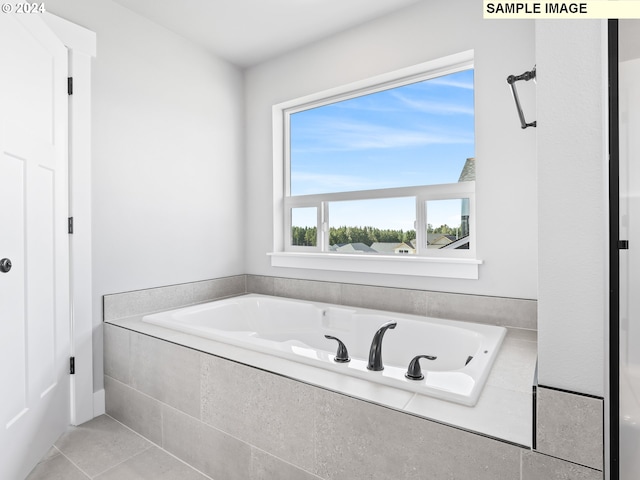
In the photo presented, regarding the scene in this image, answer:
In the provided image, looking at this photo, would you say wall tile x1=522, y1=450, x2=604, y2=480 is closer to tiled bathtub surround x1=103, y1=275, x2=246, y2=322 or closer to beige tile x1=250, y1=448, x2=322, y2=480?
beige tile x1=250, y1=448, x2=322, y2=480

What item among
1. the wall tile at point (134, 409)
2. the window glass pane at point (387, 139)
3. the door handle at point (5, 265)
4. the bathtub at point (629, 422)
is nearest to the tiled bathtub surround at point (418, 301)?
the window glass pane at point (387, 139)

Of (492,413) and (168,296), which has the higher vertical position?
(168,296)

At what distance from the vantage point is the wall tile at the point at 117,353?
6.60 ft

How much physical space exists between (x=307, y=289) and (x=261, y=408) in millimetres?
1375

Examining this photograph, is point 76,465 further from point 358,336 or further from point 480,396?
point 480,396

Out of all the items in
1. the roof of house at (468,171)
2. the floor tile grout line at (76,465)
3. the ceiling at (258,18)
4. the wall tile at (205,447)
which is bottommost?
the floor tile grout line at (76,465)

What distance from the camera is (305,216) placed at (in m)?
2.98

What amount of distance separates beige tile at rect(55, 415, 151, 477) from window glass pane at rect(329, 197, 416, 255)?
174 cm

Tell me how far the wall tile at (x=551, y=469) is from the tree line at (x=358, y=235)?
153 cm

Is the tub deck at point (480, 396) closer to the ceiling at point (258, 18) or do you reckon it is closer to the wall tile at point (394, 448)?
the wall tile at point (394, 448)

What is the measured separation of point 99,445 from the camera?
1.84 m

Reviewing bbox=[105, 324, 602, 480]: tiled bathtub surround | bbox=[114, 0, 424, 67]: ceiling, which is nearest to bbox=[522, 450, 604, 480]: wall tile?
bbox=[105, 324, 602, 480]: tiled bathtub surround

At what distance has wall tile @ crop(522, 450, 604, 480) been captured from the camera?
0.87 metres

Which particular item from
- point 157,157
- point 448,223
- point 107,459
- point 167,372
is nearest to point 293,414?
point 167,372
